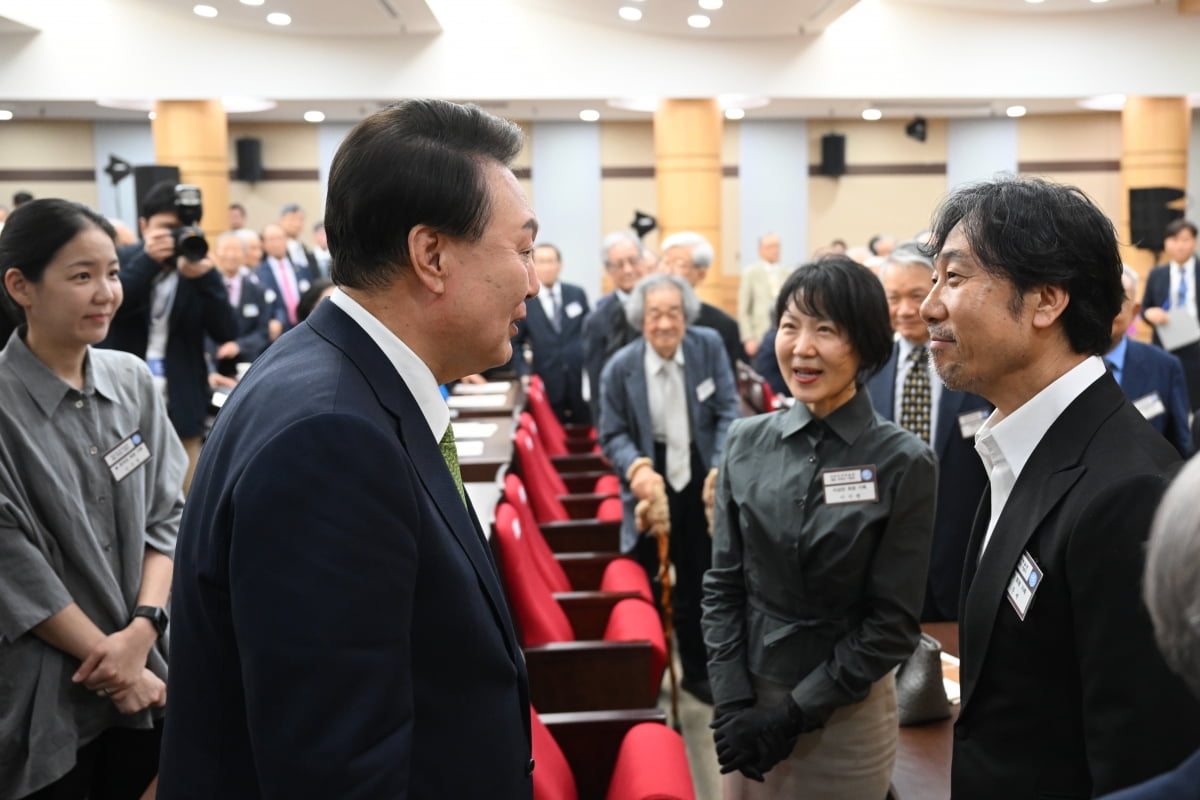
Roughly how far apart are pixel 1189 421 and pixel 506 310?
324 cm

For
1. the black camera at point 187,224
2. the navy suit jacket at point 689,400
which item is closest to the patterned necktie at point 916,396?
the navy suit jacket at point 689,400

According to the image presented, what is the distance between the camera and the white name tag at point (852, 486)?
2.02 meters

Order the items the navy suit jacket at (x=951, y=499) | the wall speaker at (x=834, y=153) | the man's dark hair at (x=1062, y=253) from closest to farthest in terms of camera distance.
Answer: the man's dark hair at (x=1062, y=253) → the navy suit jacket at (x=951, y=499) → the wall speaker at (x=834, y=153)

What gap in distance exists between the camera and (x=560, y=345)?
714cm

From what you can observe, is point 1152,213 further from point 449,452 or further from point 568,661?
point 449,452

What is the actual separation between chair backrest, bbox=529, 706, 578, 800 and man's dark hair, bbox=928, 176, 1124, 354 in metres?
1.07

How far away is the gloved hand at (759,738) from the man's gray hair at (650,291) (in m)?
2.30

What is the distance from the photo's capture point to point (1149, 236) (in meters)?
11.1

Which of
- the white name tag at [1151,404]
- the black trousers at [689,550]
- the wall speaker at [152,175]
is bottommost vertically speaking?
the black trousers at [689,550]

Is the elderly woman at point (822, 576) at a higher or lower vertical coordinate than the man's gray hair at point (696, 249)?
lower

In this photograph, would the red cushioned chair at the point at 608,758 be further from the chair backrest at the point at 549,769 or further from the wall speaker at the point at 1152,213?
the wall speaker at the point at 1152,213

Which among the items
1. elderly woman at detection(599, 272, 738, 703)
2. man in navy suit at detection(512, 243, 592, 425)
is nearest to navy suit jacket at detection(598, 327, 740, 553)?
elderly woman at detection(599, 272, 738, 703)

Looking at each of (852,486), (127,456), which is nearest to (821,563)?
(852,486)

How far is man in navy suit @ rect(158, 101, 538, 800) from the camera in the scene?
963 millimetres
